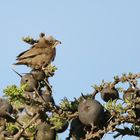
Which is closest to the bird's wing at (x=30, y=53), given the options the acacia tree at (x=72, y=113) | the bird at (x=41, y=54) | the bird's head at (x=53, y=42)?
the bird at (x=41, y=54)

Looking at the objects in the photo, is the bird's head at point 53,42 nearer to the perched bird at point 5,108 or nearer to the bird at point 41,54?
the bird at point 41,54

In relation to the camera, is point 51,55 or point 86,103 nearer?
point 86,103

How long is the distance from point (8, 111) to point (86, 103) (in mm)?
870

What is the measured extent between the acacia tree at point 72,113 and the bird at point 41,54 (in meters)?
2.39

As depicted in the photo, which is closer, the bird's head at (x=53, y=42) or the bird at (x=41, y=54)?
the bird at (x=41, y=54)

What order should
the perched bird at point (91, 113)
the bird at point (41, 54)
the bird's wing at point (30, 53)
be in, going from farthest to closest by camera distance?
the bird's wing at point (30, 53) → the bird at point (41, 54) → the perched bird at point (91, 113)

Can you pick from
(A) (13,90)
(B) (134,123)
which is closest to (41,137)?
(A) (13,90)

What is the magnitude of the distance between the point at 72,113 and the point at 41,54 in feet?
12.3

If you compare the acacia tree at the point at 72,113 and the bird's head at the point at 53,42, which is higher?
the bird's head at the point at 53,42

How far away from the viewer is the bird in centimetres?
835

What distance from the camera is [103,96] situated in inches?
223

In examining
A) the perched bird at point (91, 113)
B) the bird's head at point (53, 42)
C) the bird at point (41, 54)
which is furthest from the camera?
the bird's head at point (53, 42)

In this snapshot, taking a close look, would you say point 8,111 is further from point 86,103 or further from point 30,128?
point 86,103

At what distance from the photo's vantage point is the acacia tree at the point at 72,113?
5270mm
